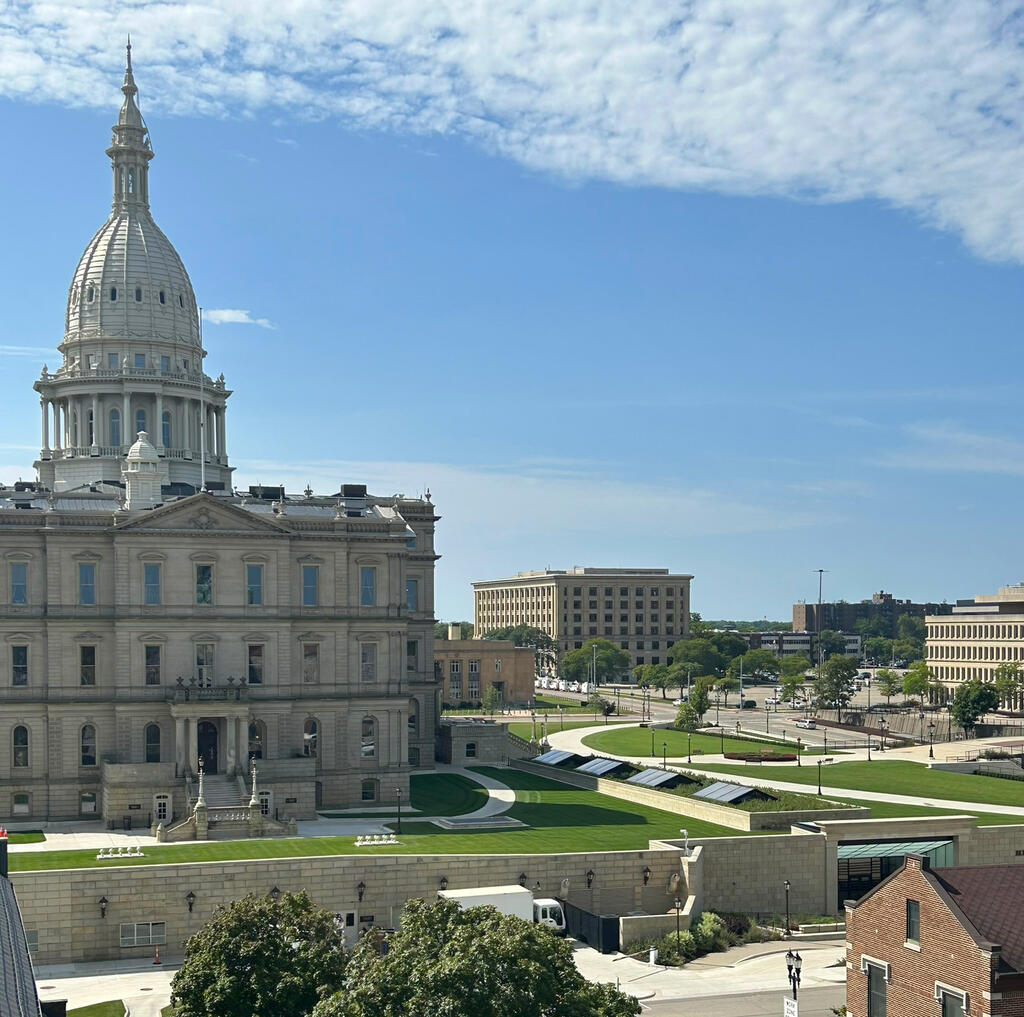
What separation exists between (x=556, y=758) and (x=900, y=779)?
25182mm

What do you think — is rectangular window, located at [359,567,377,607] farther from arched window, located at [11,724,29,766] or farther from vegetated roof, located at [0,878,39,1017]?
vegetated roof, located at [0,878,39,1017]

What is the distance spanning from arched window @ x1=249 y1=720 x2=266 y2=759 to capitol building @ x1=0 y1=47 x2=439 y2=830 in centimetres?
9

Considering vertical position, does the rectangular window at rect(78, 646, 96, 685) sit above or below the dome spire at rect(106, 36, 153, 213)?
below

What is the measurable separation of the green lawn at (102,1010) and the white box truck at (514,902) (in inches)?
549

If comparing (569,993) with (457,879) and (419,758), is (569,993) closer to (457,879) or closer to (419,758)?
(457,879)

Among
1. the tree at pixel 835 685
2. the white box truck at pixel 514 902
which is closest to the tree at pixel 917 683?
the tree at pixel 835 685

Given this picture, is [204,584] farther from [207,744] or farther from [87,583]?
[207,744]

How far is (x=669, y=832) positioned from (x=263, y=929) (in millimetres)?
35271

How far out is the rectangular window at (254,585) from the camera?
278 feet

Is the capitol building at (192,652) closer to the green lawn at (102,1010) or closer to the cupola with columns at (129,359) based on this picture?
the cupola with columns at (129,359)

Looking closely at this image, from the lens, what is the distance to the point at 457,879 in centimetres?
6347

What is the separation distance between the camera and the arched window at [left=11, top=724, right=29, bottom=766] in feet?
266

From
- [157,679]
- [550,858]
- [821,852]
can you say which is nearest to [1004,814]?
[821,852]

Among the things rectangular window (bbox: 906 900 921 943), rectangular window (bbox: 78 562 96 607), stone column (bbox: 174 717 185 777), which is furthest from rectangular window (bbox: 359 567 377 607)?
rectangular window (bbox: 906 900 921 943)
